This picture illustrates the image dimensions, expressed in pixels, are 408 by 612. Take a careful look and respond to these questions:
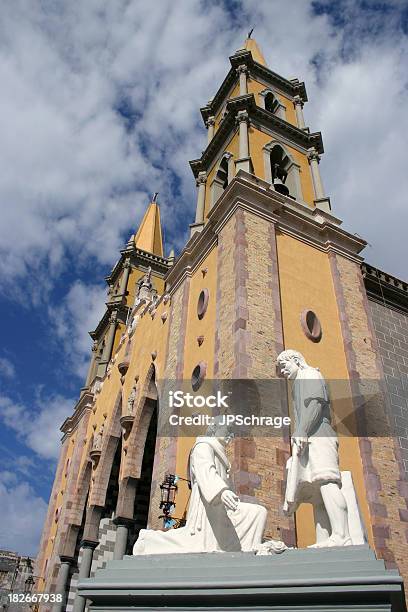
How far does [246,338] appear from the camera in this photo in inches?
434

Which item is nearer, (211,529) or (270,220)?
(211,529)

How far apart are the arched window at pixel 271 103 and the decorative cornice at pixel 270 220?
6964 mm

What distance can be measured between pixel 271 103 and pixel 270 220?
9276 millimetres

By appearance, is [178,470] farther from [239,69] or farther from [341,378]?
[239,69]

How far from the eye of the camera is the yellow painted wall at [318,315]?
36.9 feet

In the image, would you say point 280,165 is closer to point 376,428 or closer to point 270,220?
point 270,220

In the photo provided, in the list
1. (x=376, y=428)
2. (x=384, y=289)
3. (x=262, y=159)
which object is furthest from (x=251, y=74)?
(x=376, y=428)

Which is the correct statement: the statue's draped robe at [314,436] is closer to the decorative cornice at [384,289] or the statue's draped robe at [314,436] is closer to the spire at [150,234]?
the decorative cornice at [384,289]

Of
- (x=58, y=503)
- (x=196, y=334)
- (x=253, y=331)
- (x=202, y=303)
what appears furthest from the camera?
(x=58, y=503)

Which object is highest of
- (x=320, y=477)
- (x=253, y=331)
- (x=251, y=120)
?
(x=251, y=120)

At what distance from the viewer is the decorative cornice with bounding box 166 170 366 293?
13.9 m

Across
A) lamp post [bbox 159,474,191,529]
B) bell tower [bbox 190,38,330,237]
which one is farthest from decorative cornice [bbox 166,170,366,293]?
lamp post [bbox 159,474,191,529]

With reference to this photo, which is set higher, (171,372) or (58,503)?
(58,503)
